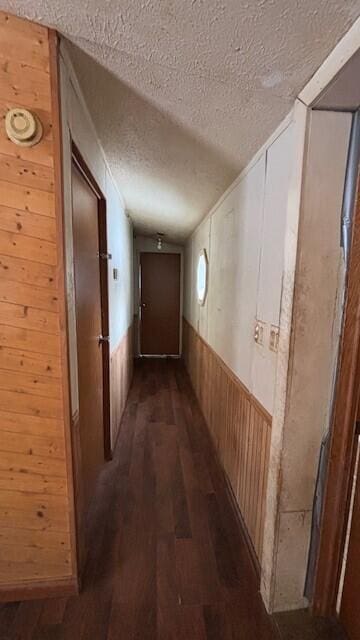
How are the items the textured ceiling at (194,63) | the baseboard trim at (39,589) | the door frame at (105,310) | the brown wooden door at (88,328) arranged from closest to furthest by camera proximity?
the textured ceiling at (194,63) → the baseboard trim at (39,589) → the brown wooden door at (88,328) → the door frame at (105,310)

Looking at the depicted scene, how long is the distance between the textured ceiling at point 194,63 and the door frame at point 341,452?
1.49 ft

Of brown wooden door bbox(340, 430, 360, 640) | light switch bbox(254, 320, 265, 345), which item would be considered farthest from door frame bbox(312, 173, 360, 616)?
light switch bbox(254, 320, 265, 345)

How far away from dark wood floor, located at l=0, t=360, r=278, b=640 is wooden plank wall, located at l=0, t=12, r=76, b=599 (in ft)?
0.52

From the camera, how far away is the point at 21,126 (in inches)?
39.9

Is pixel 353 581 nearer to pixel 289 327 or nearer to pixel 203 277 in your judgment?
pixel 289 327

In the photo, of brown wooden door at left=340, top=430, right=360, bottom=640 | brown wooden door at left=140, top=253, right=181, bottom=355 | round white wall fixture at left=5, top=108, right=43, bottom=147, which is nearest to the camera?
round white wall fixture at left=5, top=108, right=43, bottom=147

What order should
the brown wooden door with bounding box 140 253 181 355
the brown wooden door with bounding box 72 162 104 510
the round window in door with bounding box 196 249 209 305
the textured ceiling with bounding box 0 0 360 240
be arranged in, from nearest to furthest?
the textured ceiling with bounding box 0 0 360 240
the brown wooden door with bounding box 72 162 104 510
the round window in door with bounding box 196 249 209 305
the brown wooden door with bounding box 140 253 181 355

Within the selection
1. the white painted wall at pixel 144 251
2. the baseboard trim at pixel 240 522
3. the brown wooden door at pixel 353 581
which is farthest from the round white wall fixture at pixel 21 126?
the white painted wall at pixel 144 251

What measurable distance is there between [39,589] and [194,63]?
2.15m

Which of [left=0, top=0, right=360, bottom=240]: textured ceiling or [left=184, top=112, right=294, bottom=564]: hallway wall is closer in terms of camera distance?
[left=0, top=0, right=360, bottom=240]: textured ceiling

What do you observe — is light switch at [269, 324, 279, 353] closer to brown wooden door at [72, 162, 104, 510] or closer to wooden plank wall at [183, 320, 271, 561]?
wooden plank wall at [183, 320, 271, 561]

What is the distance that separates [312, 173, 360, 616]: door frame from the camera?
3.36 ft

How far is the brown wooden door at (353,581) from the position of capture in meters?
1.12

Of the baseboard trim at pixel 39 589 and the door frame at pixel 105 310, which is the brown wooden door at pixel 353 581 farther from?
the door frame at pixel 105 310
